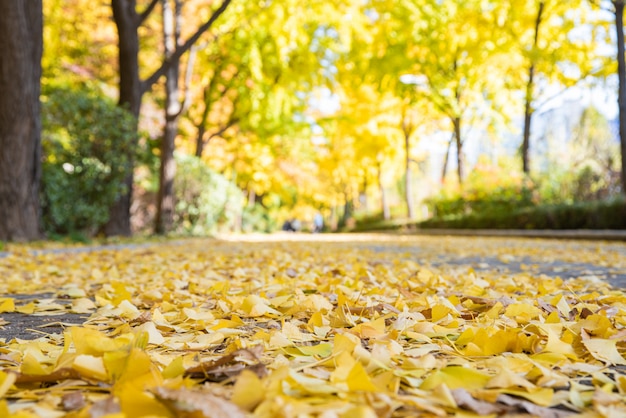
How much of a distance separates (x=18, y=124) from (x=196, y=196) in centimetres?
714

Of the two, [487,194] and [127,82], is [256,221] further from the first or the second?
[127,82]

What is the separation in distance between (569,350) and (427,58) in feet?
57.1

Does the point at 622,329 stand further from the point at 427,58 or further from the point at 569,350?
the point at 427,58

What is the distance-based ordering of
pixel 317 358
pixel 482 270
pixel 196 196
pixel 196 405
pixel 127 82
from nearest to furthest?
pixel 196 405 → pixel 317 358 → pixel 482 270 → pixel 127 82 → pixel 196 196

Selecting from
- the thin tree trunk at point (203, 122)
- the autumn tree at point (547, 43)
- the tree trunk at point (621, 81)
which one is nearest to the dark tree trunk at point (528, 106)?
the autumn tree at point (547, 43)

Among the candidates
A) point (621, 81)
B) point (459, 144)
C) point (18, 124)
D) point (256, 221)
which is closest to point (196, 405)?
point (18, 124)

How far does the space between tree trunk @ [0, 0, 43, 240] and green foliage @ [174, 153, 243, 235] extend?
6.24m

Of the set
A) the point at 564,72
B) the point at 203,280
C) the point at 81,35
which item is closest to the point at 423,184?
the point at 564,72

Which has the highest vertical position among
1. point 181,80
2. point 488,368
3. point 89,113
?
point 181,80

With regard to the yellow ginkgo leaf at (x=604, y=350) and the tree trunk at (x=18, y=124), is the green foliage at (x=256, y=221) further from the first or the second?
the yellow ginkgo leaf at (x=604, y=350)

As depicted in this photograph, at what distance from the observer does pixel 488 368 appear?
131 centimetres

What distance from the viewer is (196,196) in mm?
13797

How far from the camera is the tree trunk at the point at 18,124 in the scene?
659cm

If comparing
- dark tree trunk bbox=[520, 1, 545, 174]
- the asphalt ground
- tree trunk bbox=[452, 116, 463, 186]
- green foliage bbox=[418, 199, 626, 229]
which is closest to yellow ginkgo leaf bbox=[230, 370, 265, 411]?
the asphalt ground
